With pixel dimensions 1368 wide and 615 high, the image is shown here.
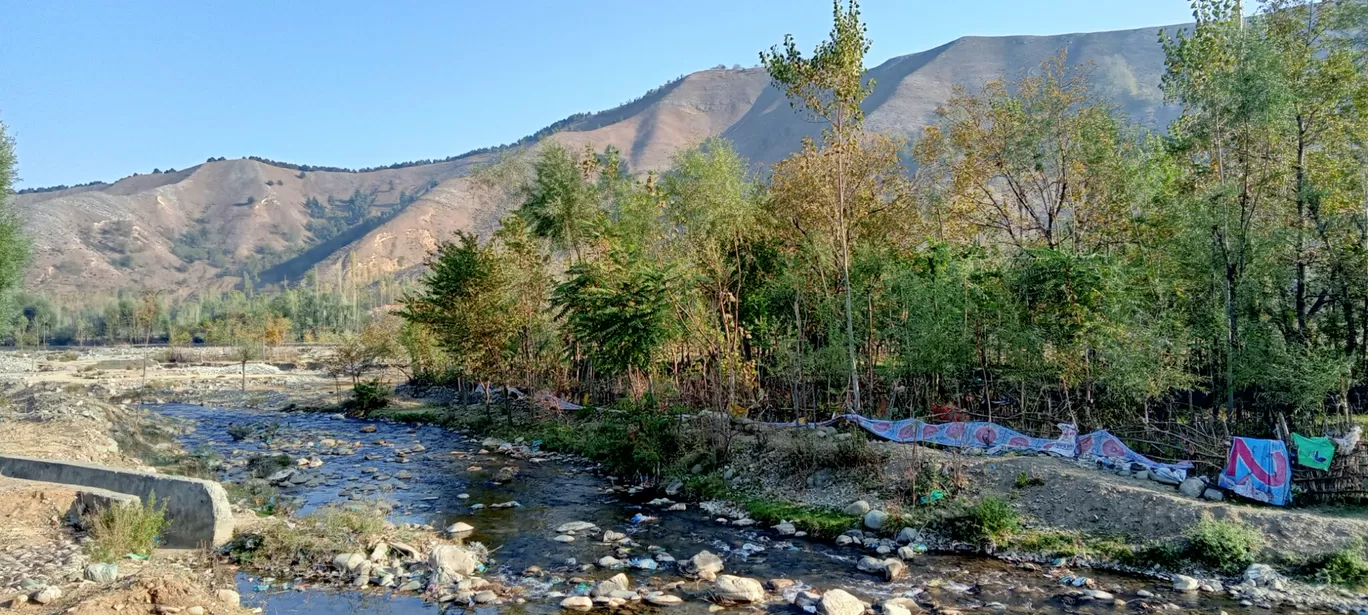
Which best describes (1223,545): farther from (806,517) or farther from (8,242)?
(8,242)

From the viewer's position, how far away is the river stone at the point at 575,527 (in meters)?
15.9

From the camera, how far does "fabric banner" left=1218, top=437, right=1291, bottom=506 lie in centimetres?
1347

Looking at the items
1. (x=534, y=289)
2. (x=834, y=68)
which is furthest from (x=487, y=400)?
(x=834, y=68)

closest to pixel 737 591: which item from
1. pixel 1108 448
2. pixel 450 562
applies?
pixel 450 562

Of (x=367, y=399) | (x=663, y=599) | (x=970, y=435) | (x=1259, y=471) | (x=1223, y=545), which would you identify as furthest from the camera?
(x=367, y=399)

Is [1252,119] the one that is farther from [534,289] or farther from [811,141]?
[534,289]

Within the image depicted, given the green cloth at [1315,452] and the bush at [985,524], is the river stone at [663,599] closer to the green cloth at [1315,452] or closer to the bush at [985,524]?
the bush at [985,524]

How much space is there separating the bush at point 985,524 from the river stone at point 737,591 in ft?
14.7

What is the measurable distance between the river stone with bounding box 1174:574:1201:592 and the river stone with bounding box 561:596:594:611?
9166mm

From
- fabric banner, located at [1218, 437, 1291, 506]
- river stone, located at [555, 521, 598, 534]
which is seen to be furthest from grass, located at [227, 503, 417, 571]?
fabric banner, located at [1218, 437, 1291, 506]

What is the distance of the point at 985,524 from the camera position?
14.1 meters

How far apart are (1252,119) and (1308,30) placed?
371 cm

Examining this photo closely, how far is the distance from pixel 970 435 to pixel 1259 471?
5.96m

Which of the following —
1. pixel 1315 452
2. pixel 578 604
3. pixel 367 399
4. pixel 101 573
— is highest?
pixel 1315 452
